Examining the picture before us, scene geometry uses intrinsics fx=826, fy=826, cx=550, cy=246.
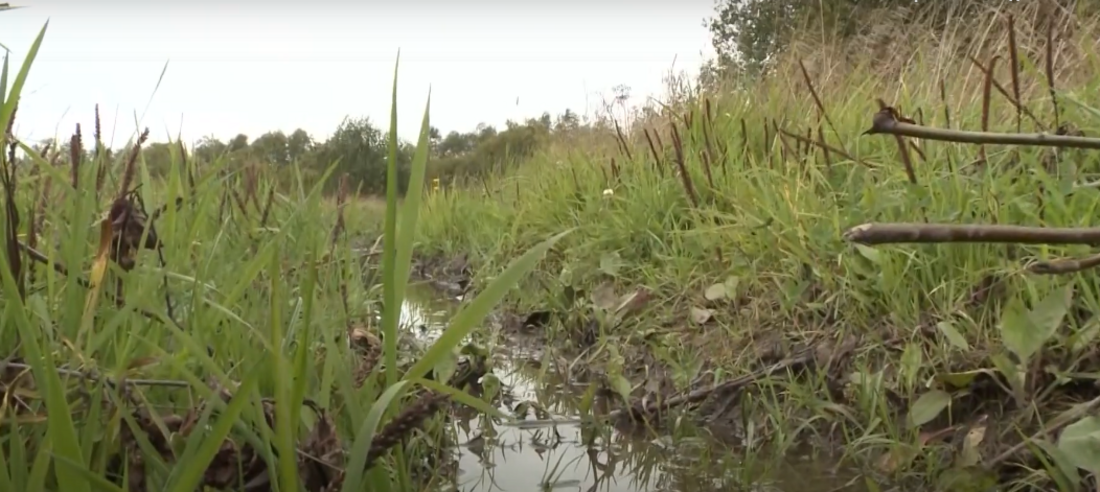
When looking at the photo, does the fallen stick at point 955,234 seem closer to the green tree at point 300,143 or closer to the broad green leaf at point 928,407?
the broad green leaf at point 928,407

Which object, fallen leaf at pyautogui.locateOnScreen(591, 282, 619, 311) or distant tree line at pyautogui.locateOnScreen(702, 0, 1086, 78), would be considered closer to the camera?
fallen leaf at pyautogui.locateOnScreen(591, 282, 619, 311)

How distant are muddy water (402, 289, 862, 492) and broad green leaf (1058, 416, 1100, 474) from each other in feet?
1.28

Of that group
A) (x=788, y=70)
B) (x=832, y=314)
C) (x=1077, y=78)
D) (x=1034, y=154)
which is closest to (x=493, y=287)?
(x=832, y=314)

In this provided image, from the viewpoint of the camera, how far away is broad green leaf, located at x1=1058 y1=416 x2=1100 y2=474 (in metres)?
0.99

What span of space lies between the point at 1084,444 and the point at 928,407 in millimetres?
406

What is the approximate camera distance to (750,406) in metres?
1.71

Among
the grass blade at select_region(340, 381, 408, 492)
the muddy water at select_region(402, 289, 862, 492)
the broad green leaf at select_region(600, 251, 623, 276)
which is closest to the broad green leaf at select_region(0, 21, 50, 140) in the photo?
the grass blade at select_region(340, 381, 408, 492)

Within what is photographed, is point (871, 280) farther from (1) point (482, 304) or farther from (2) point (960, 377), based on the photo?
(1) point (482, 304)

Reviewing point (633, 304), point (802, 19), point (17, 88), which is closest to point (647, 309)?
point (633, 304)

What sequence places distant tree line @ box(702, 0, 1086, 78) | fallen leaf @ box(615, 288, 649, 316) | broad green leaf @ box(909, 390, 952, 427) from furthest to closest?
distant tree line @ box(702, 0, 1086, 78) → fallen leaf @ box(615, 288, 649, 316) → broad green leaf @ box(909, 390, 952, 427)

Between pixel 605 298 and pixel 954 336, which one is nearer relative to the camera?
pixel 954 336

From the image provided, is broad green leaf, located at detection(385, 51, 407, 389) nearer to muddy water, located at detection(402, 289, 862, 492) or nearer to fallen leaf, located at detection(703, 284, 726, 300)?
muddy water, located at detection(402, 289, 862, 492)

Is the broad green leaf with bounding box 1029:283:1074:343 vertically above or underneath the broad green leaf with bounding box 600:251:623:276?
above

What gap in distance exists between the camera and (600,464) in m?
1.48
